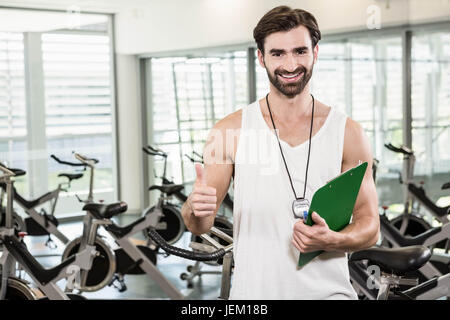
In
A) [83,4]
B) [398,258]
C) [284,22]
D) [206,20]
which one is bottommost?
[398,258]

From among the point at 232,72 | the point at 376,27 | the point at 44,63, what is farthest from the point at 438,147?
the point at 44,63

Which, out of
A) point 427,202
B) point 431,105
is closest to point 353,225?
point 427,202

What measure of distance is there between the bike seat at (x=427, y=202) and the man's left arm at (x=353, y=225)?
10.1ft

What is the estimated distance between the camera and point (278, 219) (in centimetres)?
153

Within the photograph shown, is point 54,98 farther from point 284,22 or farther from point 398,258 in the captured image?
point 284,22

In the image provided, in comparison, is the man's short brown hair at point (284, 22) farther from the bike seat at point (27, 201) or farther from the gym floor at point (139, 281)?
the bike seat at point (27, 201)

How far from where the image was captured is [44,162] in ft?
14.7

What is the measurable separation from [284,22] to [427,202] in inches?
131

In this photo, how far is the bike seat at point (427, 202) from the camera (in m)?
4.50

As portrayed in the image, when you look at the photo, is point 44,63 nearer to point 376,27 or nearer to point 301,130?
point 376,27

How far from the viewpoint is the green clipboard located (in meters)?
1.34

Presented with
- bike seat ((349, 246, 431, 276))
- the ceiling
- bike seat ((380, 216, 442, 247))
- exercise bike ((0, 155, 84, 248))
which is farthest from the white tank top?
exercise bike ((0, 155, 84, 248))

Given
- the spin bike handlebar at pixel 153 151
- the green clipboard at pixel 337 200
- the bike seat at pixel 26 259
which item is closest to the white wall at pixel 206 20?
the spin bike handlebar at pixel 153 151
